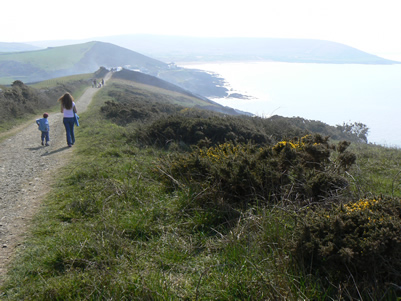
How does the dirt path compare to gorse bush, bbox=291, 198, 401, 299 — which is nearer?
gorse bush, bbox=291, 198, 401, 299

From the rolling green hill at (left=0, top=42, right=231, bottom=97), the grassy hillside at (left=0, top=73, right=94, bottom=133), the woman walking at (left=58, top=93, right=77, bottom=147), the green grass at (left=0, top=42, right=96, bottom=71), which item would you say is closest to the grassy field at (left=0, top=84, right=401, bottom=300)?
the woman walking at (left=58, top=93, right=77, bottom=147)

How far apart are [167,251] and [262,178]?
1.91 m

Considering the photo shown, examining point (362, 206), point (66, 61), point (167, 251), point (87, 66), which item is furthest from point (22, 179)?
point (66, 61)

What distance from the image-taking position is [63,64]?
13375 centimetres

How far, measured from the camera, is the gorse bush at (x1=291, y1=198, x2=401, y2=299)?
94.2 inches

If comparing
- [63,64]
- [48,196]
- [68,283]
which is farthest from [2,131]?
[63,64]

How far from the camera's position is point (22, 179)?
6.39 metres

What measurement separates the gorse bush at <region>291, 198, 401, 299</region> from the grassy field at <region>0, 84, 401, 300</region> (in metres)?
0.03

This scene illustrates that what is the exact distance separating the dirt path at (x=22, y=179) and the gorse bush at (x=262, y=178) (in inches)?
92.3

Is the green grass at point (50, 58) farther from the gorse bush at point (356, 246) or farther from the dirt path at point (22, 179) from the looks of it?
the gorse bush at point (356, 246)

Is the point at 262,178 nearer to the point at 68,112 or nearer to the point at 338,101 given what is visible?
the point at 68,112

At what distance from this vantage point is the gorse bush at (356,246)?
7.85 ft

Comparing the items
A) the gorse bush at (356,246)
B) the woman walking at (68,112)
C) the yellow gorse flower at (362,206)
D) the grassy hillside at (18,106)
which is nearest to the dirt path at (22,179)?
the woman walking at (68,112)

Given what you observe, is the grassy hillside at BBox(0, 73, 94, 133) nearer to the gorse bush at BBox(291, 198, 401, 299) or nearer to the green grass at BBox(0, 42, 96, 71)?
the gorse bush at BBox(291, 198, 401, 299)
